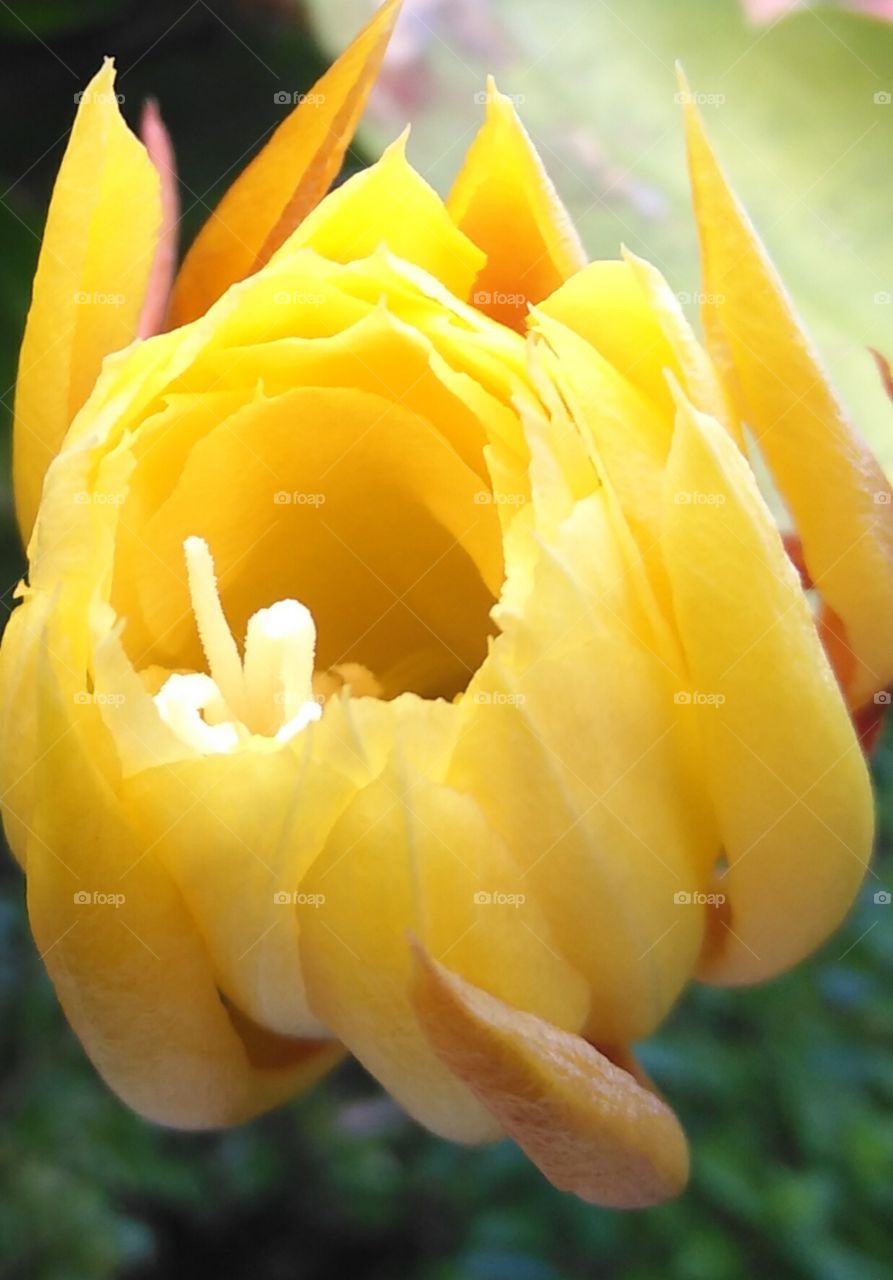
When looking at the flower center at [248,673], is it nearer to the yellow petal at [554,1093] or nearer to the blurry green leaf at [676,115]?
the yellow petal at [554,1093]

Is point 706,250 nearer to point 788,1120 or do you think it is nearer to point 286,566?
point 286,566

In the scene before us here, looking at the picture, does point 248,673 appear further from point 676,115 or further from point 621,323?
point 676,115

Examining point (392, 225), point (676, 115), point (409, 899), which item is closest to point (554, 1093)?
point (409, 899)

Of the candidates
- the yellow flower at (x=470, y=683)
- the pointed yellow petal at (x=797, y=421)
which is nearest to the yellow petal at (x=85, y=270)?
the yellow flower at (x=470, y=683)

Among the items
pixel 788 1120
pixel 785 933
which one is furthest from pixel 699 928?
pixel 788 1120

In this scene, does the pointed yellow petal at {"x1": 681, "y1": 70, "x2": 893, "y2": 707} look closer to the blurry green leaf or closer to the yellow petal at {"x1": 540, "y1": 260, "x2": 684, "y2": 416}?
the yellow petal at {"x1": 540, "y1": 260, "x2": 684, "y2": 416}
